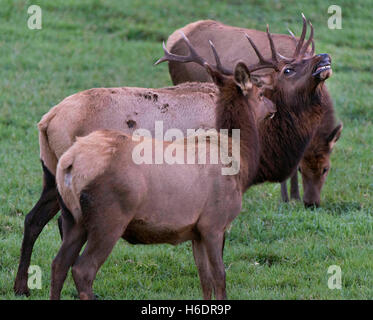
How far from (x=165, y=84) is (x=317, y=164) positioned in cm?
502

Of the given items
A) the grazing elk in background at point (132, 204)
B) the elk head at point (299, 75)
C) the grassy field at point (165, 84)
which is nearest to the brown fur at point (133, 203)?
the grazing elk in background at point (132, 204)

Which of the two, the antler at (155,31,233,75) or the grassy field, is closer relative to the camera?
the antler at (155,31,233,75)

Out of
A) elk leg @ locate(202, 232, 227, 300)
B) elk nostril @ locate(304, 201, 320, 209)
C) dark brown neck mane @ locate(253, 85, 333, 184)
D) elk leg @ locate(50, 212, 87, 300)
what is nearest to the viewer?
elk leg @ locate(50, 212, 87, 300)

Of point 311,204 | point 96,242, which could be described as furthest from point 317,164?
point 96,242

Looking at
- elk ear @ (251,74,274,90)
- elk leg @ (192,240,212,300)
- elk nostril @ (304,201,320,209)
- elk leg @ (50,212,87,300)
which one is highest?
elk ear @ (251,74,274,90)

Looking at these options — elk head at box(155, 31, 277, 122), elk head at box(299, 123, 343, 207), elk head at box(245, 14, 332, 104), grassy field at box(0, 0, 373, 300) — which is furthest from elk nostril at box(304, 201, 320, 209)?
elk head at box(155, 31, 277, 122)

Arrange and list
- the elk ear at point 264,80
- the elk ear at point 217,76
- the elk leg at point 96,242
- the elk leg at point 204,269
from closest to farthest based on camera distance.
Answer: the elk leg at point 96,242
the elk leg at point 204,269
the elk ear at point 217,76
the elk ear at point 264,80

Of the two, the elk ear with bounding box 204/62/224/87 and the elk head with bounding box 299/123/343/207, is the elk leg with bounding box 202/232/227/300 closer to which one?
the elk ear with bounding box 204/62/224/87

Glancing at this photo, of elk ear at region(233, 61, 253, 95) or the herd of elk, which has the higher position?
elk ear at region(233, 61, 253, 95)

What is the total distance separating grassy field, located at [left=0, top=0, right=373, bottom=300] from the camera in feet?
22.2

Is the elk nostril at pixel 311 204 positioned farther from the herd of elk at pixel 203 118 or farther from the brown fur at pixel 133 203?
the brown fur at pixel 133 203

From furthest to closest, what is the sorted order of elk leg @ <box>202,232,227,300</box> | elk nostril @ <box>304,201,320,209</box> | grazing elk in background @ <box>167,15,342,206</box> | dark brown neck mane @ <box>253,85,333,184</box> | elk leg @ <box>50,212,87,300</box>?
elk nostril @ <box>304,201,320,209</box> → grazing elk in background @ <box>167,15,342,206</box> → dark brown neck mane @ <box>253,85,333,184</box> → elk leg @ <box>202,232,227,300</box> → elk leg @ <box>50,212,87,300</box>

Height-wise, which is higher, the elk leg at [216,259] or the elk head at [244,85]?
the elk head at [244,85]

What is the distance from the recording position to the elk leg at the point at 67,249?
551 cm
